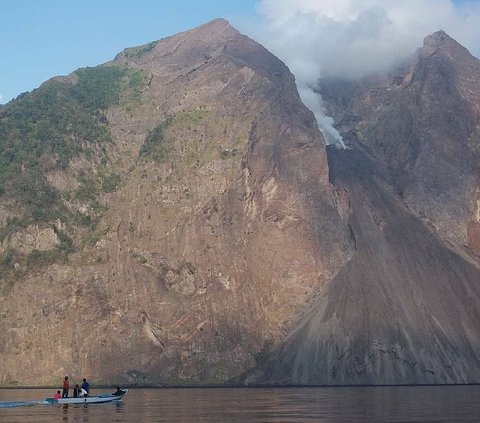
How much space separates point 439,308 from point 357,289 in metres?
11.8

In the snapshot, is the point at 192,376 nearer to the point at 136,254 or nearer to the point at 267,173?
the point at 136,254

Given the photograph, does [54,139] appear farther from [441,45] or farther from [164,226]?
[441,45]

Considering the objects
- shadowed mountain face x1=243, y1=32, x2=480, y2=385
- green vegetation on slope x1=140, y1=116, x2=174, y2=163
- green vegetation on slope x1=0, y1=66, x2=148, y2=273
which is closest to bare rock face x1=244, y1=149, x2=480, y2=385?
shadowed mountain face x1=243, y1=32, x2=480, y2=385

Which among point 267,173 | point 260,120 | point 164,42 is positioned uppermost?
point 164,42

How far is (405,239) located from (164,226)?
36.0 metres

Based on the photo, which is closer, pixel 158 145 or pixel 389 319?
pixel 389 319

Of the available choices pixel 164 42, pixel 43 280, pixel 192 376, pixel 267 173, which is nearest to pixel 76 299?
pixel 43 280

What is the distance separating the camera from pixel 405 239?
12088 centimetres

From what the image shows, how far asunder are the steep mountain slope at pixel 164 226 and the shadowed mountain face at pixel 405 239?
5458mm

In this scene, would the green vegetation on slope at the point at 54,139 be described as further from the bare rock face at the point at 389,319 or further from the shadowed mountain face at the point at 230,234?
the bare rock face at the point at 389,319

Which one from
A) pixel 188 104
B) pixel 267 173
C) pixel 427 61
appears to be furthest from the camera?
pixel 427 61

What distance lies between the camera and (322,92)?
173 meters

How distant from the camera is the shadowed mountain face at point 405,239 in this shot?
336 ft

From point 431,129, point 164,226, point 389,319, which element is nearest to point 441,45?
point 431,129
